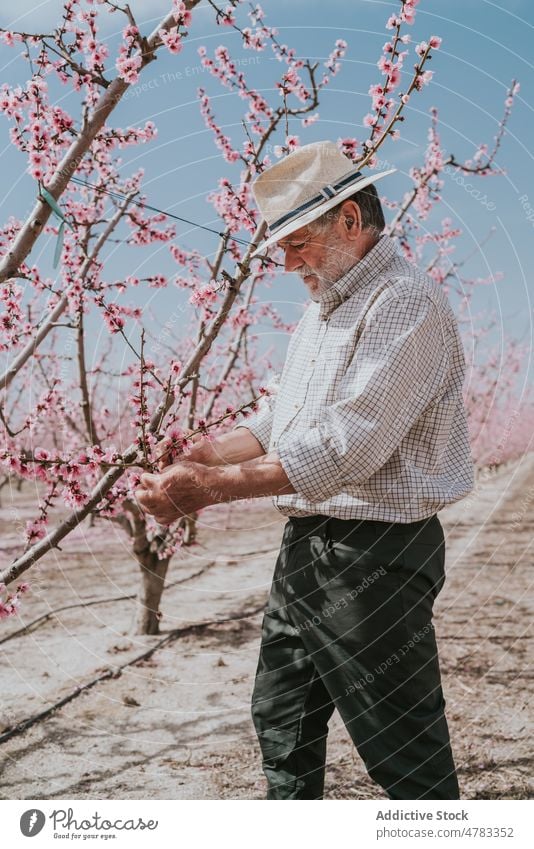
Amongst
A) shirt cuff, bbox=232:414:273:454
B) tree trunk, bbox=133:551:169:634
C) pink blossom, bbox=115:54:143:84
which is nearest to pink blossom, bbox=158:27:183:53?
pink blossom, bbox=115:54:143:84

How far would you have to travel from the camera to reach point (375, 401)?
5.11 ft

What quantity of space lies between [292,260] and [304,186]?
19 cm

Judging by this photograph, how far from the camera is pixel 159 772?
292 cm

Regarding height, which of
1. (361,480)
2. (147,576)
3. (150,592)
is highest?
(361,480)

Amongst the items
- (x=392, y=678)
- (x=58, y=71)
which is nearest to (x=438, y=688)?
(x=392, y=678)

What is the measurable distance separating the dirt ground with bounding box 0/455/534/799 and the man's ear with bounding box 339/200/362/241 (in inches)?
66.4

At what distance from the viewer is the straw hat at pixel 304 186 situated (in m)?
1.76

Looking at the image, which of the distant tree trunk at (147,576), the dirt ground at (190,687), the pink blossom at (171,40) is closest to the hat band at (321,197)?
the pink blossom at (171,40)

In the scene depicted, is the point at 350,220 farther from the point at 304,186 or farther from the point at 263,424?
the point at 263,424

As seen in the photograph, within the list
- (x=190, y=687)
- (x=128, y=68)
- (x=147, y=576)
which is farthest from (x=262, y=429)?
(x=147, y=576)

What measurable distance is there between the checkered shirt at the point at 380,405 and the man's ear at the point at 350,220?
6cm

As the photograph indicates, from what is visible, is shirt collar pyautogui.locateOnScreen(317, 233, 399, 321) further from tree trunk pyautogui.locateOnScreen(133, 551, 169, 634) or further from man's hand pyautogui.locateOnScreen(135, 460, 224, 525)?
tree trunk pyautogui.locateOnScreen(133, 551, 169, 634)

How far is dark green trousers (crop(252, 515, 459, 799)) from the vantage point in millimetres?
1687
